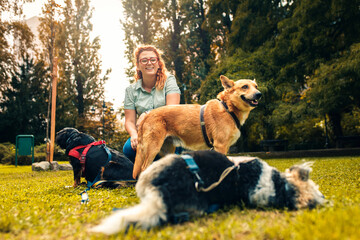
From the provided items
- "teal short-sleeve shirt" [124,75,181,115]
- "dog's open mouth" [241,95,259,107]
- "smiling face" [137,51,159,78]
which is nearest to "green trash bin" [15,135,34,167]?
"teal short-sleeve shirt" [124,75,181,115]

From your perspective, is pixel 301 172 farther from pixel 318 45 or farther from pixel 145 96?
pixel 318 45

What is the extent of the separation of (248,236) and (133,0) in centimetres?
2441

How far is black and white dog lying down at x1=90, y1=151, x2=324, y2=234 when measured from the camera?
1.73 m

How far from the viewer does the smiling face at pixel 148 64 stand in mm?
4223

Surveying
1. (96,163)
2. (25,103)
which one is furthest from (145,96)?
(25,103)

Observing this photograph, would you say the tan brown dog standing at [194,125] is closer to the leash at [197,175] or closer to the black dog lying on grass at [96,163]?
the black dog lying on grass at [96,163]

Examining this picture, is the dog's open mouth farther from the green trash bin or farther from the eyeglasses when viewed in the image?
the green trash bin

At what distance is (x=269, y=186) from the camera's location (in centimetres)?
205

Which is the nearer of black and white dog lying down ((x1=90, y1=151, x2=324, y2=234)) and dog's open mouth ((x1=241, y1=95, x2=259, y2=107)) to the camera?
black and white dog lying down ((x1=90, y1=151, x2=324, y2=234))

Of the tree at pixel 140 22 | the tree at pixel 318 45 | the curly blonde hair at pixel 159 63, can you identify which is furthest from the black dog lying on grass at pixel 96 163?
the tree at pixel 140 22

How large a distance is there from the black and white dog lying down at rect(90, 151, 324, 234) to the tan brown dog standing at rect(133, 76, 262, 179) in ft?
3.49

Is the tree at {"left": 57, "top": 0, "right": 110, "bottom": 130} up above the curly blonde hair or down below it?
above

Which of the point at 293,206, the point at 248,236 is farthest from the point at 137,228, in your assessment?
the point at 293,206

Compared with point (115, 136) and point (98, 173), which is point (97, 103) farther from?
point (98, 173)
